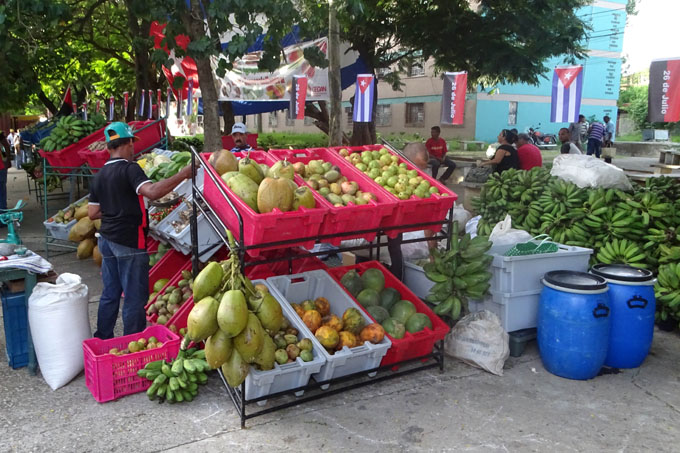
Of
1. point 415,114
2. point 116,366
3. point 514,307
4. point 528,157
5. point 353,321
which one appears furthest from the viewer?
point 415,114

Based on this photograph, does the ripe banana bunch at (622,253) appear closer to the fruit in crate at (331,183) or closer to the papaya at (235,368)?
the fruit in crate at (331,183)

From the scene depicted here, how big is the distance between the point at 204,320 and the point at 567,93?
8210 millimetres

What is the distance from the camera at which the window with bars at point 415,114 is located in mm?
31156

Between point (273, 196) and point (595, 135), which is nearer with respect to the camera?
point (273, 196)

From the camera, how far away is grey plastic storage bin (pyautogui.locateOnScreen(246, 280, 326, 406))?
3670 millimetres

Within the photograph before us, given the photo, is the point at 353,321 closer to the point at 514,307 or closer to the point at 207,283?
the point at 207,283

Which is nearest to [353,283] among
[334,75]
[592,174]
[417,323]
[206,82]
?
[417,323]

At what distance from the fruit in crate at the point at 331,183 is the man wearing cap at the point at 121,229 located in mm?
1297

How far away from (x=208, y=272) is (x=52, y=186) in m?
11.6

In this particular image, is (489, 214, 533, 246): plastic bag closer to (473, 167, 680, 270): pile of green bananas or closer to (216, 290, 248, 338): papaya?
(473, 167, 680, 270): pile of green bananas

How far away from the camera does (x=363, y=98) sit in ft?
34.3

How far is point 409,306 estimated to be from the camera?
4605 mm

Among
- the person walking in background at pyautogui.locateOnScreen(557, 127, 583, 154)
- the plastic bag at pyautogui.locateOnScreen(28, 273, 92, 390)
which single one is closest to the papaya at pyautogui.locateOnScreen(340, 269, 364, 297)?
the plastic bag at pyautogui.locateOnScreen(28, 273, 92, 390)

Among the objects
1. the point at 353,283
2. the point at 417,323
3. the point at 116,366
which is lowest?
the point at 116,366
